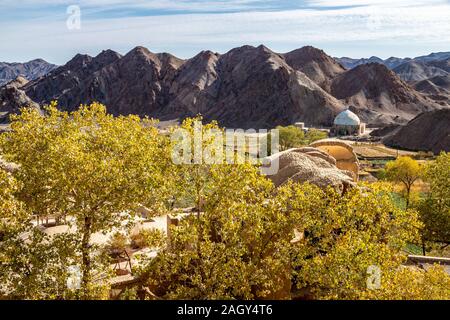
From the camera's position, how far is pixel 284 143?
79000 mm

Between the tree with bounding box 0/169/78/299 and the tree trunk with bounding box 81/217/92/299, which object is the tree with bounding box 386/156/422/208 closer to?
the tree trunk with bounding box 81/217/92/299

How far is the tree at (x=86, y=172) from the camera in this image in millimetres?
14398

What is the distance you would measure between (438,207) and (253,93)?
140 m

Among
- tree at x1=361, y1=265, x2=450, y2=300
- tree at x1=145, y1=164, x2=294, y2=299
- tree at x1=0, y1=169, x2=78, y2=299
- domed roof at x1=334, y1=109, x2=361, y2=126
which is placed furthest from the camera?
domed roof at x1=334, y1=109, x2=361, y2=126

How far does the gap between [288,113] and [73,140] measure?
140536mm

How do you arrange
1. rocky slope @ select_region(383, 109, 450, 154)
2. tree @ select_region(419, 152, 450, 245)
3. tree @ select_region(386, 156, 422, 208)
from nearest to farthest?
1. tree @ select_region(419, 152, 450, 245)
2. tree @ select_region(386, 156, 422, 208)
3. rocky slope @ select_region(383, 109, 450, 154)

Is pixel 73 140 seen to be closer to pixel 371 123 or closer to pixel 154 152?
pixel 154 152

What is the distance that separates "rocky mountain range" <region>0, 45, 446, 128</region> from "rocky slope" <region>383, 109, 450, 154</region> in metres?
36.4

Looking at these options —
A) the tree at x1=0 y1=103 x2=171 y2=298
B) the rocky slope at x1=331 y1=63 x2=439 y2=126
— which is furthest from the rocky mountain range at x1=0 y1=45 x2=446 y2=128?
the tree at x1=0 y1=103 x2=171 y2=298

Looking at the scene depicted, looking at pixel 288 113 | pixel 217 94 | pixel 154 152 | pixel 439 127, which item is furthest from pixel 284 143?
pixel 217 94

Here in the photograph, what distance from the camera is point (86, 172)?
14.4 metres

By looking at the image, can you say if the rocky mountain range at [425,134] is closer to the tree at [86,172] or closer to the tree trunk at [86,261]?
the tree at [86,172]

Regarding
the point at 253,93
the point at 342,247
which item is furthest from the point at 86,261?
the point at 253,93

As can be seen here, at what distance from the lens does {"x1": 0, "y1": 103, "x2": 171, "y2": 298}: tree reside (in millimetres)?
14398
